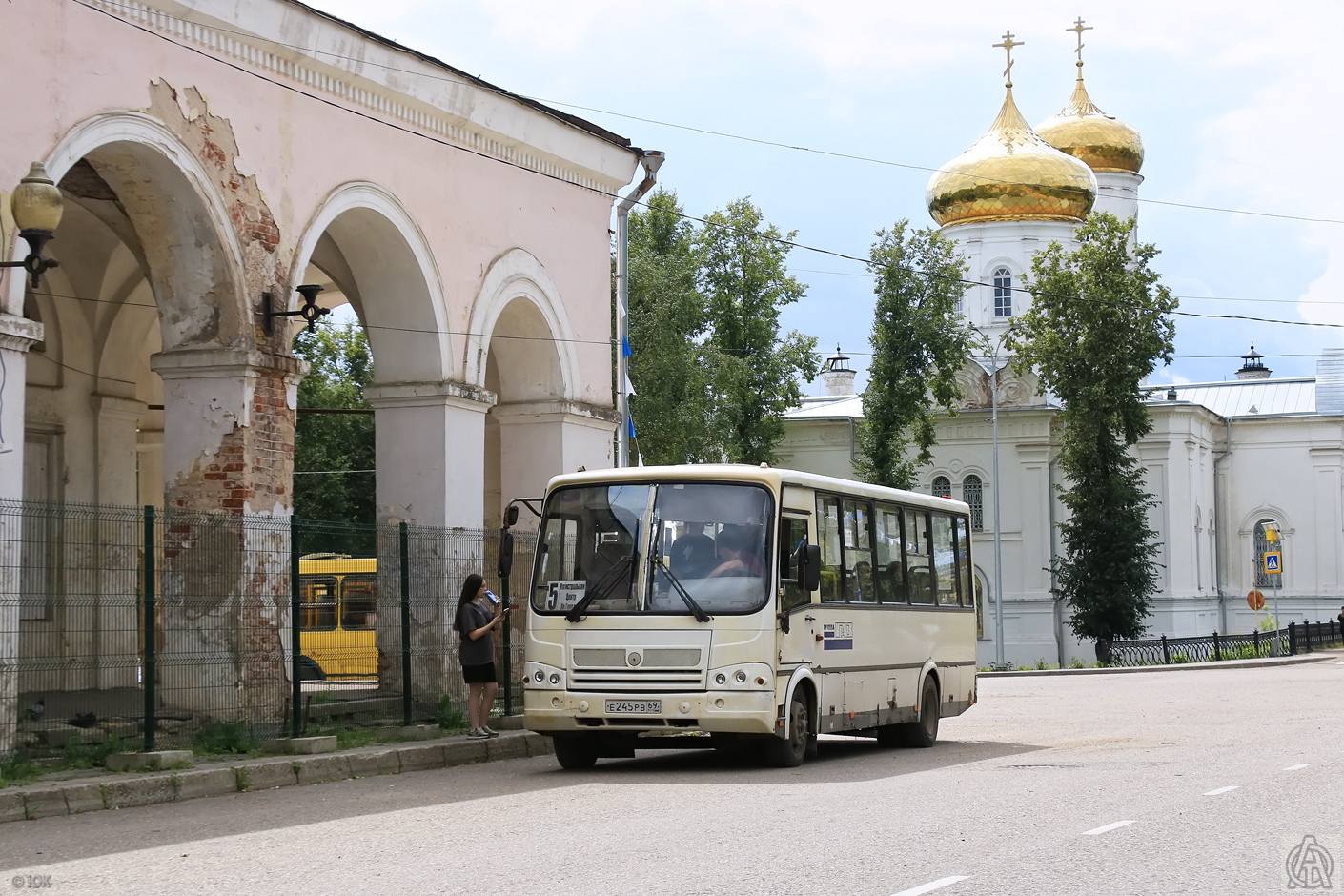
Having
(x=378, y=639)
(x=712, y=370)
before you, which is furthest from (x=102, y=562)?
(x=712, y=370)

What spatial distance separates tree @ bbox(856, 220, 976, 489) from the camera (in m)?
50.4

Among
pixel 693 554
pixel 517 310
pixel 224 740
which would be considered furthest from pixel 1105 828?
pixel 517 310

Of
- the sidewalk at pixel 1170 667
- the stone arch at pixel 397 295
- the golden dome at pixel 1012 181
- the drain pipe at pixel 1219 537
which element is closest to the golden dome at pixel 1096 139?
the golden dome at pixel 1012 181

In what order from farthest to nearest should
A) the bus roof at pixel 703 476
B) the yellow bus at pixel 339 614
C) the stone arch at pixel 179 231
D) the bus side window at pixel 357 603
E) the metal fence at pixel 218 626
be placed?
the bus side window at pixel 357 603
the yellow bus at pixel 339 614
the stone arch at pixel 179 231
the bus roof at pixel 703 476
the metal fence at pixel 218 626

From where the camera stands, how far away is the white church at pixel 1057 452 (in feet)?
175

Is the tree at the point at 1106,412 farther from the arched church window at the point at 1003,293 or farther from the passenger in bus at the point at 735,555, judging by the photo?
the passenger in bus at the point at 735,555

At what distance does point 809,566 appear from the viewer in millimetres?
14406

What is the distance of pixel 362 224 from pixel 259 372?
9.81 feet

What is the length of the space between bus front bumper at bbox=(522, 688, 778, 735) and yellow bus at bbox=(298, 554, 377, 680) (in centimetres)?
276

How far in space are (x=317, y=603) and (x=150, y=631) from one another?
257cm

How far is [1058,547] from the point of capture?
53.4m

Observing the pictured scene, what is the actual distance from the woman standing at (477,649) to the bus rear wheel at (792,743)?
3172mm

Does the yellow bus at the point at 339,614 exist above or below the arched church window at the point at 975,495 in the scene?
below

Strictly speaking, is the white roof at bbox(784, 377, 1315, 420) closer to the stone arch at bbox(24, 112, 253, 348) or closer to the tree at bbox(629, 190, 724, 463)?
the tree at bbox(629, 190, 724, 463)
